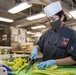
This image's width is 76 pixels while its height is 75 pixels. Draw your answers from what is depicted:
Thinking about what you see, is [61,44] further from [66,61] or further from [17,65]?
[17,65]

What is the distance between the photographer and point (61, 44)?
1803 mm

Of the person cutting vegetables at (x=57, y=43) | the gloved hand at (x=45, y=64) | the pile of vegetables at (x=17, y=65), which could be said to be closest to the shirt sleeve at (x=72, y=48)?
the person cutting vegetables at (x=57, y=43)

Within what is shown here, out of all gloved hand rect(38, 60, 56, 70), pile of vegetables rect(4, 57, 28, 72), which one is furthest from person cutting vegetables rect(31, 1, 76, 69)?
pile of vegetables rect(4, 57, 28, 72)

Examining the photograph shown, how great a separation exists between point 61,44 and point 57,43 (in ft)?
0.20

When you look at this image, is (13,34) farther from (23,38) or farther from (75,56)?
(75,56)

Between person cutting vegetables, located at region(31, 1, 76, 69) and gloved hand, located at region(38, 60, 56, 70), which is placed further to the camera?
person cutting vegetables, located at region(31, 1, 76, 69)

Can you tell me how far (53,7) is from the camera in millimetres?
2121

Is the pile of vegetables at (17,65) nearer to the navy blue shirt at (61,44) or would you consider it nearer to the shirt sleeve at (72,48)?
the navy blue shirt at (61,44)

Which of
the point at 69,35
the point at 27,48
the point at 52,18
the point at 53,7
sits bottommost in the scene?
the point at 27,48

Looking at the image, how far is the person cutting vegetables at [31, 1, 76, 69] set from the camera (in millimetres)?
1708

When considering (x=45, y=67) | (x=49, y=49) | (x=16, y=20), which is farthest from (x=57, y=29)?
(x=16, y=20)

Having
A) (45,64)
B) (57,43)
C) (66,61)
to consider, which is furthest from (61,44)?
(45,64)

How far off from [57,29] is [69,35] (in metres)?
0.23

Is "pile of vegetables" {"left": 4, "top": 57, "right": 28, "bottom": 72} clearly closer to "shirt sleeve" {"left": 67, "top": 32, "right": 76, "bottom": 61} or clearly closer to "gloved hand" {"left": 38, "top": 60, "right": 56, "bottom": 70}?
"gloved hand" {"left": 38, "top": 60, "right": 56, "bottom": 70}
